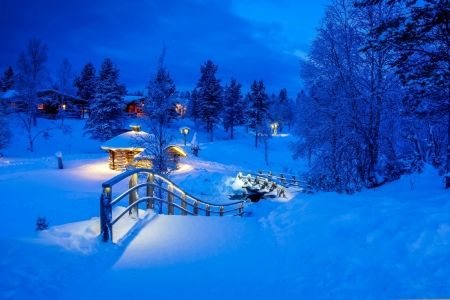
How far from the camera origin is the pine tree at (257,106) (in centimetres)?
5019

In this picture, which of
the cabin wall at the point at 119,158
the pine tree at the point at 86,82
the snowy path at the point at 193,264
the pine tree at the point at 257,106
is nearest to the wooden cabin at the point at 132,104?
the pine tree at the point at 86,82

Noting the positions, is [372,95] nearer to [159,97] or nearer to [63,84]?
[159,97]

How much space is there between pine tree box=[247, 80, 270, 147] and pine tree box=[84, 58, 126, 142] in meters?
22.7

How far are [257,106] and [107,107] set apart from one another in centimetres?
2576

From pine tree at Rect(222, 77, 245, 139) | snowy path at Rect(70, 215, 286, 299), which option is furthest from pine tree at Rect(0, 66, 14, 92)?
snowy path at Rect(70, 215, 286, 299)

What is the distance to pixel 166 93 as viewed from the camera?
17641 mm

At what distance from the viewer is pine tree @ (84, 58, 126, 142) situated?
35844 mm

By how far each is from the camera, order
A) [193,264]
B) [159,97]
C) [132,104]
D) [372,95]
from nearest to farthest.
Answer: [193,264] < [372,95] < [159,97] < [132,104]

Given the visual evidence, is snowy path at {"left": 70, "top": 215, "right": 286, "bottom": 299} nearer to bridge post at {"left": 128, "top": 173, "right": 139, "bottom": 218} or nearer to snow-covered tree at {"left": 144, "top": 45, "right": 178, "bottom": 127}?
bridge post at {"left": 128, "top": 173, "right": 139, "bottom": 218}

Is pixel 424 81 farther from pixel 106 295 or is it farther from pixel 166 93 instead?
pixel 166 93

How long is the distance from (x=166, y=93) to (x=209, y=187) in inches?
330

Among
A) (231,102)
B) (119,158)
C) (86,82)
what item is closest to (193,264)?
(119,158)

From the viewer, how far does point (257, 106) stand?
5109 centimetres

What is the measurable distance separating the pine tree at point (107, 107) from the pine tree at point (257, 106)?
894 inches
